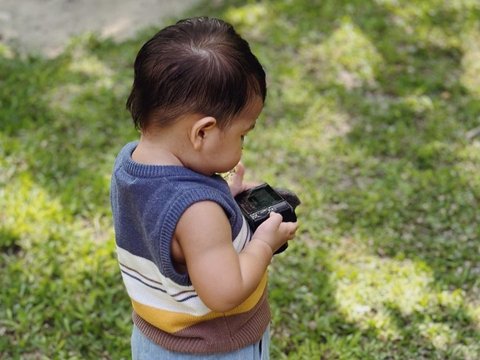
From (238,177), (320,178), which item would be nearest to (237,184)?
(238,177)

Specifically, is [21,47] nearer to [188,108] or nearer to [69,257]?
[69,257]

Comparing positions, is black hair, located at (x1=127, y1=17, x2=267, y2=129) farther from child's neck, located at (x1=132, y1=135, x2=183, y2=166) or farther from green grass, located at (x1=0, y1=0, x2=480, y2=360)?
green grass, located at (x1=0, y1=0, x2=480, y2=360)

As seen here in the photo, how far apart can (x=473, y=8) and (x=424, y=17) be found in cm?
43

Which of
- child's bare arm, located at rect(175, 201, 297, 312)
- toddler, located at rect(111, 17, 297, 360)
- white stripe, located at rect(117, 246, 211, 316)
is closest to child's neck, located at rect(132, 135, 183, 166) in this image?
toddler, located at rect(111, 17, 297, 360)

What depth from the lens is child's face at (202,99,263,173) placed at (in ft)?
5.31

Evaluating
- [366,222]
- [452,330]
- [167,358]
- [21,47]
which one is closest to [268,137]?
[366,222]

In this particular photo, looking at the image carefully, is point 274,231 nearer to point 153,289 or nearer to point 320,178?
point 153,289

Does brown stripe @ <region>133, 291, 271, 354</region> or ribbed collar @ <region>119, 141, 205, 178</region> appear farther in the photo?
brown stripe @ <region>133, 291, 271, 354</region>

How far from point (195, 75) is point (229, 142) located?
0.18m

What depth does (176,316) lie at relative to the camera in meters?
1.73

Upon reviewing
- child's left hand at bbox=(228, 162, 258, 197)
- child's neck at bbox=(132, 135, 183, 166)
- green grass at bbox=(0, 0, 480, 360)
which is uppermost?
child's neck at bbox=(132, 135, 183, 166)

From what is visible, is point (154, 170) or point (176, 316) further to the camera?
point (176, 316)

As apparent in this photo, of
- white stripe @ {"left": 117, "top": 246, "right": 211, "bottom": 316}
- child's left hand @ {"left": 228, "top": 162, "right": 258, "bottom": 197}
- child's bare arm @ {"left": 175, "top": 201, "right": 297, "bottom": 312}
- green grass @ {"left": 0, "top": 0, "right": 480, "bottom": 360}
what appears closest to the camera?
child's bare arm @ {"left": 175, "top": 201, "right": 297, "bottom": 312}

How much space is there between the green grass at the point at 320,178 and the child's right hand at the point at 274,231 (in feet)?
3.80
